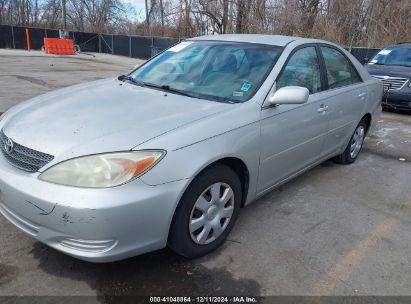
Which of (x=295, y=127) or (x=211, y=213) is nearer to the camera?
(x=211, y=213)

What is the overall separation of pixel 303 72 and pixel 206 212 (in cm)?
181

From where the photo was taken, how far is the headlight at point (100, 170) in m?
2.19

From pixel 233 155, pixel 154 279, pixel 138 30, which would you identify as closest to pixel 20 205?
pixel 154 279

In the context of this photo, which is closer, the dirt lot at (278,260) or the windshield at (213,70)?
the dirt lot at (278,260)

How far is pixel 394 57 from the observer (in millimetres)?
9625

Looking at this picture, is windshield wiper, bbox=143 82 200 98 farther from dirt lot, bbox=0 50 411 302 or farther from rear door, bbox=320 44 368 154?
rear door, bbox=320 44 368 154

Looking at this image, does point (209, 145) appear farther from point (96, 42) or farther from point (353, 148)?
point (96, 42)

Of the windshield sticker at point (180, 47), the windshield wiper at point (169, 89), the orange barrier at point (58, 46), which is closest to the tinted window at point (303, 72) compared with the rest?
the windshield wiper at point (169, 89)

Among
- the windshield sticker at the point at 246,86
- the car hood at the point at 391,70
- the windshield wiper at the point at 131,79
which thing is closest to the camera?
the windshield sticker at the point at 246,86

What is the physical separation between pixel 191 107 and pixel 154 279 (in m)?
1.25

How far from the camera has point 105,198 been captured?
213 centimetres

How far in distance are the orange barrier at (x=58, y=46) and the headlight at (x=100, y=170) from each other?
2397 centimetres

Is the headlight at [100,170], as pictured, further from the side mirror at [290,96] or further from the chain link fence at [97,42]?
the chain link fence at [97,42]

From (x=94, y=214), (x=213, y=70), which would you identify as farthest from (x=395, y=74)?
(x=94, y=214)
